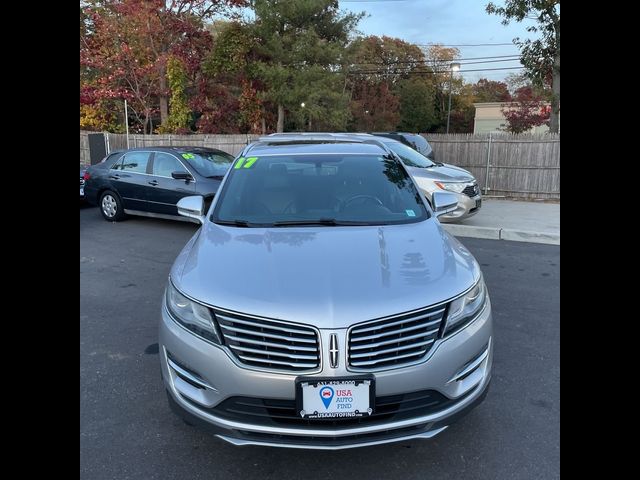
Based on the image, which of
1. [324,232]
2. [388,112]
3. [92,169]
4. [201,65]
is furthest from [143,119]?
[324,232]

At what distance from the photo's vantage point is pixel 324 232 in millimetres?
3021

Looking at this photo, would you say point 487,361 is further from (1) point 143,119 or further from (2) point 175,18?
(1) point 143,119

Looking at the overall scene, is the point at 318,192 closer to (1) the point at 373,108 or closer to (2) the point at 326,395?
(2) the point at 326,395

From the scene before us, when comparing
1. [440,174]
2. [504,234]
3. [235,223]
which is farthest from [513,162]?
[235,223]

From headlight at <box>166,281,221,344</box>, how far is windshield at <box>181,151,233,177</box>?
6503 millimetres

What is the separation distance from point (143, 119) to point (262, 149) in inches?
841

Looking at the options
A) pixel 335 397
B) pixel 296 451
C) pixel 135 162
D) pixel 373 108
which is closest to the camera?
pixel 335 397

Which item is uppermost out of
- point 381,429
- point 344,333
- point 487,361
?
point 344,333

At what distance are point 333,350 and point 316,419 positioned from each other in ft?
1.06

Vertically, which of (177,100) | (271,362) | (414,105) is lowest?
(271,362)

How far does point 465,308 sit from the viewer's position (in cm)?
245

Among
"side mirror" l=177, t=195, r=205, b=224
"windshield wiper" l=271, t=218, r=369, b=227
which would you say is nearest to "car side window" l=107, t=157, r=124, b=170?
"side mirror" l=177, t=195, r=205, b=224

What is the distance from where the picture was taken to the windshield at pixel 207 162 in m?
8.86
